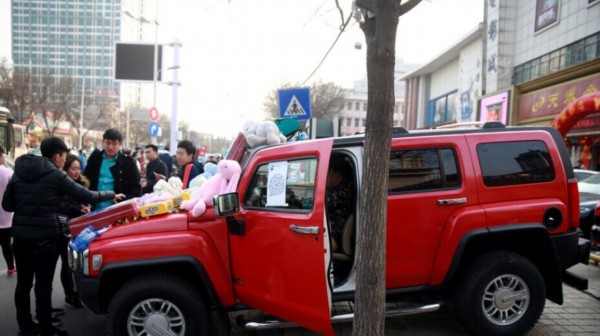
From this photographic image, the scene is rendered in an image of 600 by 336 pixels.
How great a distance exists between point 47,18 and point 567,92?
233ft

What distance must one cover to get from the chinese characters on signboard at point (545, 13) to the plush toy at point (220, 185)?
21.7 meters

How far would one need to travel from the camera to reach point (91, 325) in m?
4.20

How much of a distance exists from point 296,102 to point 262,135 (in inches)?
156

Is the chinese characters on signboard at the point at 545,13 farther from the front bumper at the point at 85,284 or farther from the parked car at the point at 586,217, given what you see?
the front bumper at the point at 85,284

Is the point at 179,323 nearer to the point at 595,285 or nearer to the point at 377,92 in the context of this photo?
the point at 377,92

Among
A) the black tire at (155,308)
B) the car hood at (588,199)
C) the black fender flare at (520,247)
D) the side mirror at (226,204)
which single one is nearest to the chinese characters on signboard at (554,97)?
the car hood at (588,199)

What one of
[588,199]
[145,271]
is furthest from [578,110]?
[145,271]

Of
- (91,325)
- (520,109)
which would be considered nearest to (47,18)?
(520,109)

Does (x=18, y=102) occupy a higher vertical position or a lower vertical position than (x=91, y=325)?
higher

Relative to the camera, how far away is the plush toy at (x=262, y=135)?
380 cm

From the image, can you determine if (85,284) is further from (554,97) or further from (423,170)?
(554,97)

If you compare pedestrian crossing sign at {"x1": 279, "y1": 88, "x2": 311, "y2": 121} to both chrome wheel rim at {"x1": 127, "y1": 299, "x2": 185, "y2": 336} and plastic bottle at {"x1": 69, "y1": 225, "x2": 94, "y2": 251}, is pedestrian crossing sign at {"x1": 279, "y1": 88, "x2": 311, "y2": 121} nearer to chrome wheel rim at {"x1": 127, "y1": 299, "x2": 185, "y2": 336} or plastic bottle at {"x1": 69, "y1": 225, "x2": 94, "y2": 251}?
plastic bottle at {"x1": 69, "y1": 225, "x2": 94, "y2": 251}

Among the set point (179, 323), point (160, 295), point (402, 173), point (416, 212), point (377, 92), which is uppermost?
point (377, 92)

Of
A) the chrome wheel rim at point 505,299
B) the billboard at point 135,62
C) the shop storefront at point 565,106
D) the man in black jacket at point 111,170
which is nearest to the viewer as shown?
the chrome wheel rim at point 505,299
